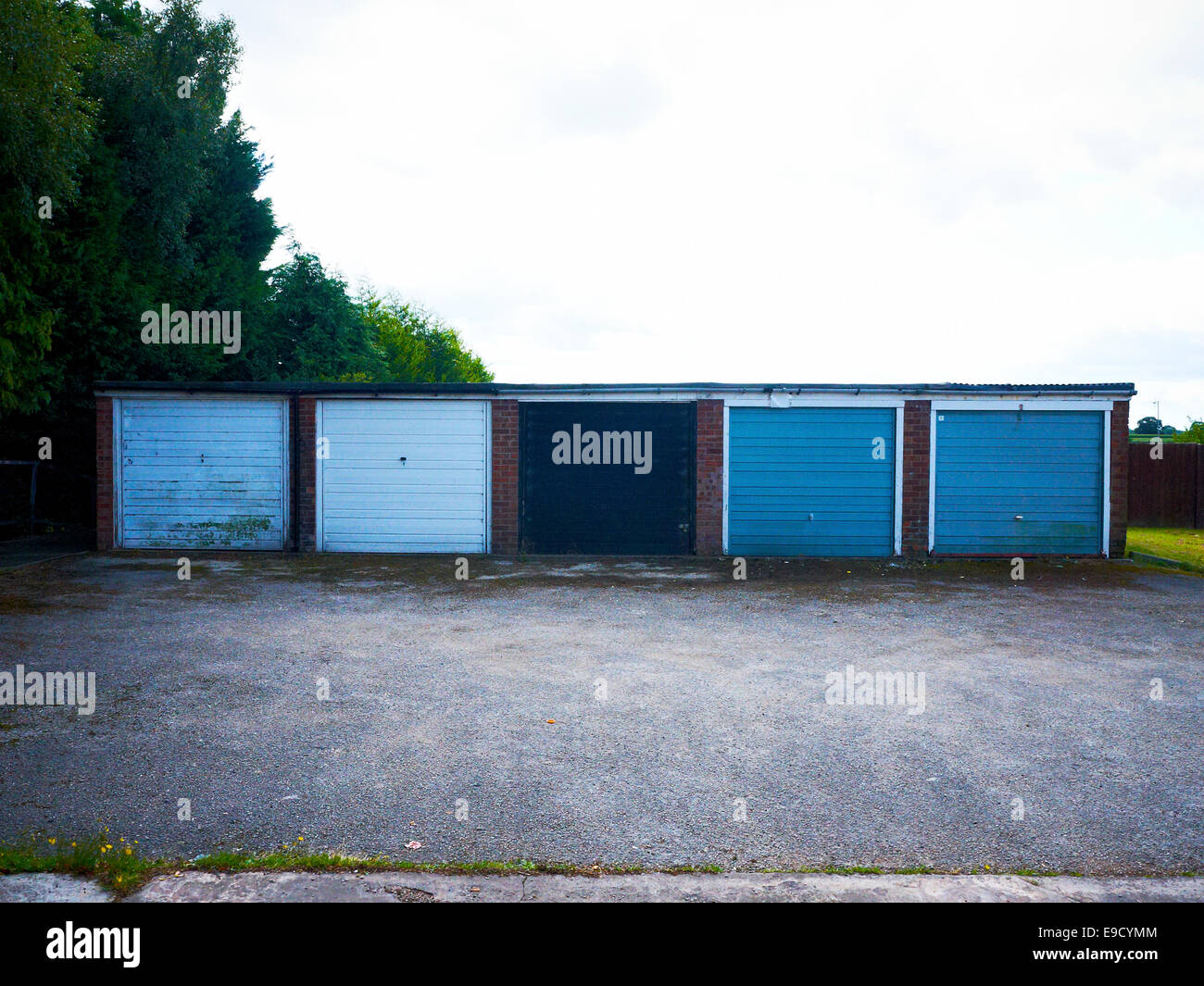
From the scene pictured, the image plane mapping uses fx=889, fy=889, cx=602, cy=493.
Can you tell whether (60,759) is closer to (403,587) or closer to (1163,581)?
(403,587)

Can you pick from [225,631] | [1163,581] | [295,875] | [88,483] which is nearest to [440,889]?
[295,875]

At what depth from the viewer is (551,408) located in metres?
15.8

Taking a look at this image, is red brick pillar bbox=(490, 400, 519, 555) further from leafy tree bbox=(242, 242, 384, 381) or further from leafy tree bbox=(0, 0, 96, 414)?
leafy tree bbox=(242, 242, 384, 381)

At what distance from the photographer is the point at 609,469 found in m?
15.7

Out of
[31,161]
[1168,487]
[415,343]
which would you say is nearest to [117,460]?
[31,161]

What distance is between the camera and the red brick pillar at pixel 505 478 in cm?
1574

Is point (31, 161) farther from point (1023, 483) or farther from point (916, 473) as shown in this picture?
point (1023, 483)

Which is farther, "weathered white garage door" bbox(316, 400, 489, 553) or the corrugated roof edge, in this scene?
"weathered white garage door" bbox(316, 400, 489, 553)

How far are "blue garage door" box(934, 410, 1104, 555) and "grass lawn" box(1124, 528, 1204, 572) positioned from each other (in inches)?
55.3

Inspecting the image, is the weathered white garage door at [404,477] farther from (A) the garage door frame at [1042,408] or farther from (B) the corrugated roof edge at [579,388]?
(A) the garage door frame at [1042,408]

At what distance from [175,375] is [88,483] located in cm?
321

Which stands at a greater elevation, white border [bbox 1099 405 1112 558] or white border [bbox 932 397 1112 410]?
white border [bbox 932 397 1112 410]

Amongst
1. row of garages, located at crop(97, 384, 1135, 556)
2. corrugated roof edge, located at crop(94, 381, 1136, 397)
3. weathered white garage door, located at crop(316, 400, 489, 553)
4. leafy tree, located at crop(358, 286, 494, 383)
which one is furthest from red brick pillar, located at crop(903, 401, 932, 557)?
leafy tree, located at crop(358, 286, 494, 383)

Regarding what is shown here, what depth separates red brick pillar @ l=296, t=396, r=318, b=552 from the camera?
1573 cm
